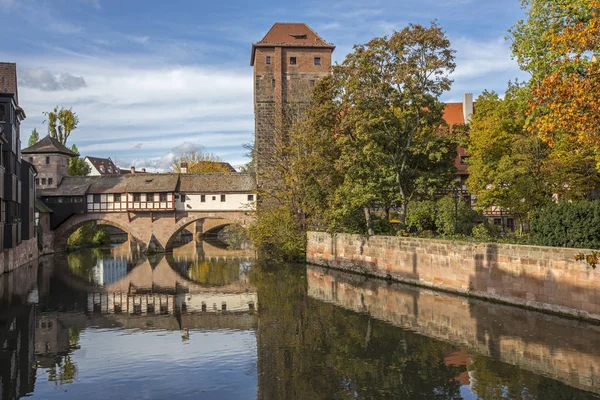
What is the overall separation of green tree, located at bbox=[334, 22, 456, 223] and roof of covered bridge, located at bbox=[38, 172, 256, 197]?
1869cm

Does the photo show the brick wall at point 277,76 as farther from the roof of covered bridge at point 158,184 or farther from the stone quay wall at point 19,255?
the stone quay wall at point 19,255

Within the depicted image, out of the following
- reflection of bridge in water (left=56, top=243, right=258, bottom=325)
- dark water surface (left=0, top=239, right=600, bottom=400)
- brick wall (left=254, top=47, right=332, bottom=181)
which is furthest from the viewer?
brick wall (left=254, top=47, right=332, bottom=181)

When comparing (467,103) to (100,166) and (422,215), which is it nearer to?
(422,215)

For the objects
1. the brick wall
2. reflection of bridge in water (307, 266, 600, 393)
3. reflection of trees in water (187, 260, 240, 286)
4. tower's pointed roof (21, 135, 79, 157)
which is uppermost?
the brick wall

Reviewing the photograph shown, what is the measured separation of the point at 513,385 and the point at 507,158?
14.3 m

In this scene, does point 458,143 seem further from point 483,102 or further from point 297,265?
point 297,265

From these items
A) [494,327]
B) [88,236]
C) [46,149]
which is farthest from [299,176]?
[88,236]

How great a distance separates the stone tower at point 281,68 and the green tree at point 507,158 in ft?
53.9

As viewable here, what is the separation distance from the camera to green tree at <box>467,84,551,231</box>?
880 inches

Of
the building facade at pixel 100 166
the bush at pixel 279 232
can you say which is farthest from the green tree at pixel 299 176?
the building facade at pixel 100 166

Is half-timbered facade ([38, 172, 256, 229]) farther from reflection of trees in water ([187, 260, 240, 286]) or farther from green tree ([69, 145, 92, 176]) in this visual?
green tree ([69, 145, 92, 176])

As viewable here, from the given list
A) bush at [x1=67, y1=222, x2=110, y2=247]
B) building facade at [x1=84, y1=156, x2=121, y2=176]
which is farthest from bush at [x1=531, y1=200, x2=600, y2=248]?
building facade at [x1=84, y1=156, x2=121, y2=176]

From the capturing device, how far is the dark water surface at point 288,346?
1000cm

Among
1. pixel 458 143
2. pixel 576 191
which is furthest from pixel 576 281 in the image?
pixel 458 143
